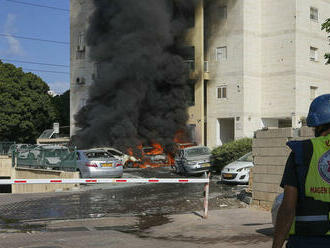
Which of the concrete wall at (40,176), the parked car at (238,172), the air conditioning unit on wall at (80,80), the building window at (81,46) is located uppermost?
the building window at (81,46)

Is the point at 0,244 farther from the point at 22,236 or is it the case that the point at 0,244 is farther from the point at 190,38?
the point at 190,38

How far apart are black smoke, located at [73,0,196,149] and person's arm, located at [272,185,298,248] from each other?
103 ft

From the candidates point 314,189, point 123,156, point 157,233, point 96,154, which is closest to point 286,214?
point 314,189

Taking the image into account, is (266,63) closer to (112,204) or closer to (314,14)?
(314,14)

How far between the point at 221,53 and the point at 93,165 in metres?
19.5

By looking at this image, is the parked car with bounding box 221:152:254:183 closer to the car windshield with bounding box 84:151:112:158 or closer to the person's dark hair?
the car windshield with bounding box 84:151:112:158

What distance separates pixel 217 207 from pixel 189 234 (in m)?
3.92

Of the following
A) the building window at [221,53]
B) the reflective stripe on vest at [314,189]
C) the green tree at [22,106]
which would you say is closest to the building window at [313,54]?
the building window at [221,53]

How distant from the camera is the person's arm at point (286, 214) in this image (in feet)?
8.55

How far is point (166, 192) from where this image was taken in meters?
15.4

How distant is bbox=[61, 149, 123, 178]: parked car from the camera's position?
1816cm

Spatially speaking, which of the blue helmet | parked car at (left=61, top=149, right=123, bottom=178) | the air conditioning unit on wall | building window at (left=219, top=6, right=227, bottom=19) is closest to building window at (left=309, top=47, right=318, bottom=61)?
building window at (left=219, top=6, right=227, bottom=19)

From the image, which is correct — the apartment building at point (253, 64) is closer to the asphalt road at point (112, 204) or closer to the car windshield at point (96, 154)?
the car windshield at point (96, 154)

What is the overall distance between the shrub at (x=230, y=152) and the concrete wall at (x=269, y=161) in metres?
10.2
